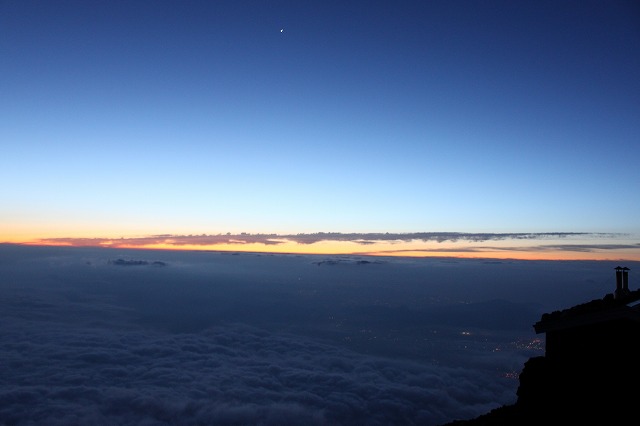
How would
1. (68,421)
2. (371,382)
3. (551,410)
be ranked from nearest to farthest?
(551,410), (68,421), (371,382)

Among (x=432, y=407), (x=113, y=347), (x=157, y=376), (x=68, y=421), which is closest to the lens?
(x=68, y=421)

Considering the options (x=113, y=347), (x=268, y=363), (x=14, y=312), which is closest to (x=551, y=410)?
(x=268, y=363)

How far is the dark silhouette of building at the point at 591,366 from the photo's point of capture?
887cm

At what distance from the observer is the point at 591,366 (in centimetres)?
946

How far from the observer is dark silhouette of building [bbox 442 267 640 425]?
8.87 meters

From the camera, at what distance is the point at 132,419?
70.1 meters

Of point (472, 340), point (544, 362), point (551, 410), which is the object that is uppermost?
point (544, 362)

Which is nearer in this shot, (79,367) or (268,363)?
(79,367)

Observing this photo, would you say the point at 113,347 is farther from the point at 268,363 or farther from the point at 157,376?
the point at 268,363

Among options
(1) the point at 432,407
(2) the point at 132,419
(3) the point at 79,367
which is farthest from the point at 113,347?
(1) the point at 432,407

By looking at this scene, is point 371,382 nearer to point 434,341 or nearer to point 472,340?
point 434,341

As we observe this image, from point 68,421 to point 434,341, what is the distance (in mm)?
126679

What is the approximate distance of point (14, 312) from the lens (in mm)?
163125

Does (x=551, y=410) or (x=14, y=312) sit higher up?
(x=551, y=410)
